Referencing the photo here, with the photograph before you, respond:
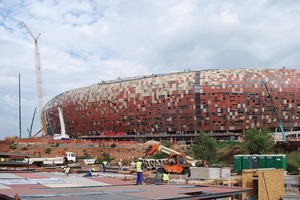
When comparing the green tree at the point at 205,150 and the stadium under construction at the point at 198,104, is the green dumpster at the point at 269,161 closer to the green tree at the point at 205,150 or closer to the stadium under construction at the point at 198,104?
the green tree at the point at 205,150

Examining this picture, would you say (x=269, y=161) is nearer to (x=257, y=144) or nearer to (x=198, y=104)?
(x=257, y=144)

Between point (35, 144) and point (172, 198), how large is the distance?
249ft

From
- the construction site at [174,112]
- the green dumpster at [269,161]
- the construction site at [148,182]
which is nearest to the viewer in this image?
the construction site at [148,182]

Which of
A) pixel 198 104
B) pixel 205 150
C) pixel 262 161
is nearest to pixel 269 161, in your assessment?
pixel 262 161

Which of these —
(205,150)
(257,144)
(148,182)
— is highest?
(257,144)

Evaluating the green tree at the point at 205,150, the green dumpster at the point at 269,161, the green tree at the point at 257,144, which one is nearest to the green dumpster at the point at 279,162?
the green dumpster at the point at 269,161

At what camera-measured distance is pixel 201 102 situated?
95.9 metres

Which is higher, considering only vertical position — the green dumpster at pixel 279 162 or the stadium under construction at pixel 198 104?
the stadium under construction at pixel 198 104

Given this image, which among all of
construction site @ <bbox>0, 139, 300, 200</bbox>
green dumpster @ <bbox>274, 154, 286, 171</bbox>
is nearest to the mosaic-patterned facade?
construction site @ <bbox>0, 139, 300, 200</bbox>

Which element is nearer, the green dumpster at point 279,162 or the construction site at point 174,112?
the green dumpster at point 279,162

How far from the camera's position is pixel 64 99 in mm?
125125

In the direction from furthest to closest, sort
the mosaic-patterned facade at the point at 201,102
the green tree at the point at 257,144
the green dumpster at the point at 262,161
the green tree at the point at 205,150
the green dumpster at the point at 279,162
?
the mosaic-patterned facade at the point at 201,102, the green tree at the point at 205,150, the green tree at the point at 257,144, the green dumpster at the point at 262,161, the green dumpster at the point at 279,162

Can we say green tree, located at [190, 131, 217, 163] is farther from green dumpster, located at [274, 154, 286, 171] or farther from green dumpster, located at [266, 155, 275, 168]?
green dumpster, located at [274, 154, 286, 171]

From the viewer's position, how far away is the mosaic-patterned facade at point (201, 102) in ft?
310
